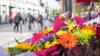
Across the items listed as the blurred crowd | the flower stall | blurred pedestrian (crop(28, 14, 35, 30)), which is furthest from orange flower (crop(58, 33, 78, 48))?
blurred pedestrian (crop(28, 14, 35, 30))

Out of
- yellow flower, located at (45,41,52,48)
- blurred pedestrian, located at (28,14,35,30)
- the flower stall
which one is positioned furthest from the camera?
blurred pedestrian, located at (28,14,35,30)

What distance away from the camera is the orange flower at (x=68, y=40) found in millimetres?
1316

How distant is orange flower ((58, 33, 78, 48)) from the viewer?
1.32 metres

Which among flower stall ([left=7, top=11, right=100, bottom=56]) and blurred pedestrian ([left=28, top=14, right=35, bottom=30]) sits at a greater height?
flower stall ([left=7, top=11, right=100, bottom=56])

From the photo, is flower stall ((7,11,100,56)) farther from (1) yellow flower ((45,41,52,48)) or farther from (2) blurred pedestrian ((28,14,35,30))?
(2) blurred pedestrian ((28,14,35,30))

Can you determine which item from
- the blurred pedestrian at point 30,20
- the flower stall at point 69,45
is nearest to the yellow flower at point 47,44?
the flower stall at point 69,45

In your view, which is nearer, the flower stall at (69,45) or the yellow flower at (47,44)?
the flower stall at (69,45)

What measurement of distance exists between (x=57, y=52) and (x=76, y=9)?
747 centimetres

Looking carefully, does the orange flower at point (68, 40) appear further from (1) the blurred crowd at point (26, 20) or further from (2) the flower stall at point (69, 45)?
(1) the blurred crowd at point (26, 20)

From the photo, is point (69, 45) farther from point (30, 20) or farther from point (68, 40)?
point (30, 20)

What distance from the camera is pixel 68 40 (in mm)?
1329

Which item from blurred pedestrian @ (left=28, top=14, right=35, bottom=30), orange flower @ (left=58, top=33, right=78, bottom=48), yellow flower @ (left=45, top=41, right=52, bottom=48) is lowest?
blurred pedestrian @ (left=28, top=14, right=35, bottom=30)

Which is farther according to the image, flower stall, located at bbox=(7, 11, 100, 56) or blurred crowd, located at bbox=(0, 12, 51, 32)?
blurred crowd, located at bbox=(0, 12, 51, 32)

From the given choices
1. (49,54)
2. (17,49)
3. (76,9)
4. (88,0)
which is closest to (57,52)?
(49,54)
